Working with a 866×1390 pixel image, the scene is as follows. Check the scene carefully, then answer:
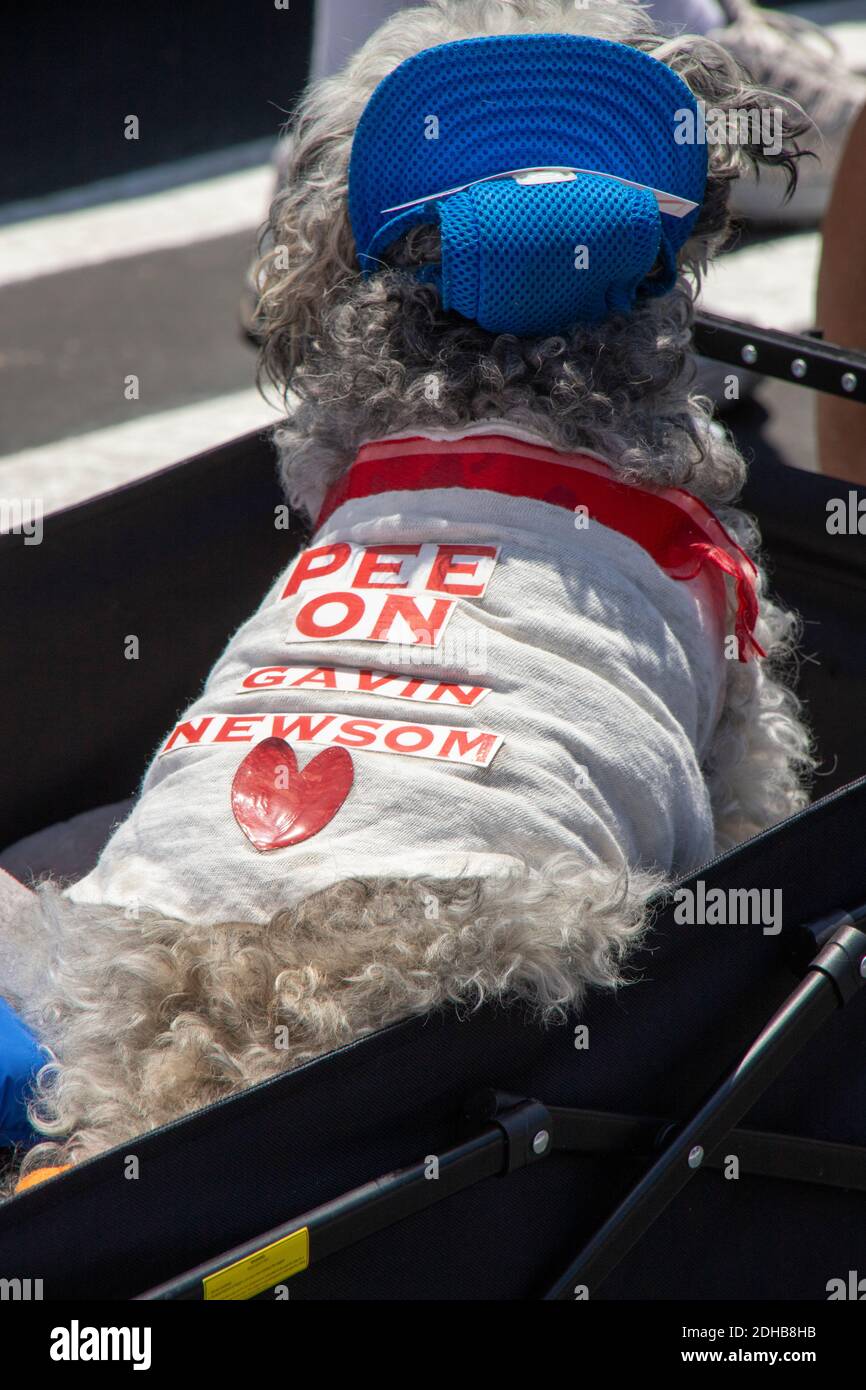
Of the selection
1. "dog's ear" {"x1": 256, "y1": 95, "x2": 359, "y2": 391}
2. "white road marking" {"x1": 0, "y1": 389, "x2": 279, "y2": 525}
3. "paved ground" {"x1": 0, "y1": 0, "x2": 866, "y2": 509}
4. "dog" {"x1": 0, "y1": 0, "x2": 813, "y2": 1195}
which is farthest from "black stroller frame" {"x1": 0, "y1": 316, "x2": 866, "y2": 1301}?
"paved ground" {"x1": 0, "y1": 0, "x2": 866, "y2": 509}

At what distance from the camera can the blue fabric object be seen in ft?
4.64

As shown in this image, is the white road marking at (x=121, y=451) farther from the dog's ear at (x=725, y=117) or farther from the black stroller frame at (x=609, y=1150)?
the black stroller frame at (x=609, y=1150)

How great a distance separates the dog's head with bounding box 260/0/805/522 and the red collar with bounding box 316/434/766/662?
36mm

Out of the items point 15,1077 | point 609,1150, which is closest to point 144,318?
point 15,1077

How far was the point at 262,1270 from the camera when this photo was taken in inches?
45.3

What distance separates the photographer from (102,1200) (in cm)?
110

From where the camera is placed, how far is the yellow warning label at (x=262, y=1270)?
113 centimetres

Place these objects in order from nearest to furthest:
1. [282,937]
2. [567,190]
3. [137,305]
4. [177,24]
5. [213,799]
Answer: [282,937], [213,799], [567,190], [137,305], [177,24]

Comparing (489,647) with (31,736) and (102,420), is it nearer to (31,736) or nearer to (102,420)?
(31,736)

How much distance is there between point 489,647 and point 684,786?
280 mm

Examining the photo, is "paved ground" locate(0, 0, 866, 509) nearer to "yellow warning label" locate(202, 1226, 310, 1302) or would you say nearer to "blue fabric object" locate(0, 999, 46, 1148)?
"blue fabric object" locate(0, 999, 46, 1148)

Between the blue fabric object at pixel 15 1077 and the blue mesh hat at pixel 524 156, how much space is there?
35.3 inches

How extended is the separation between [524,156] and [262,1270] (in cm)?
117
